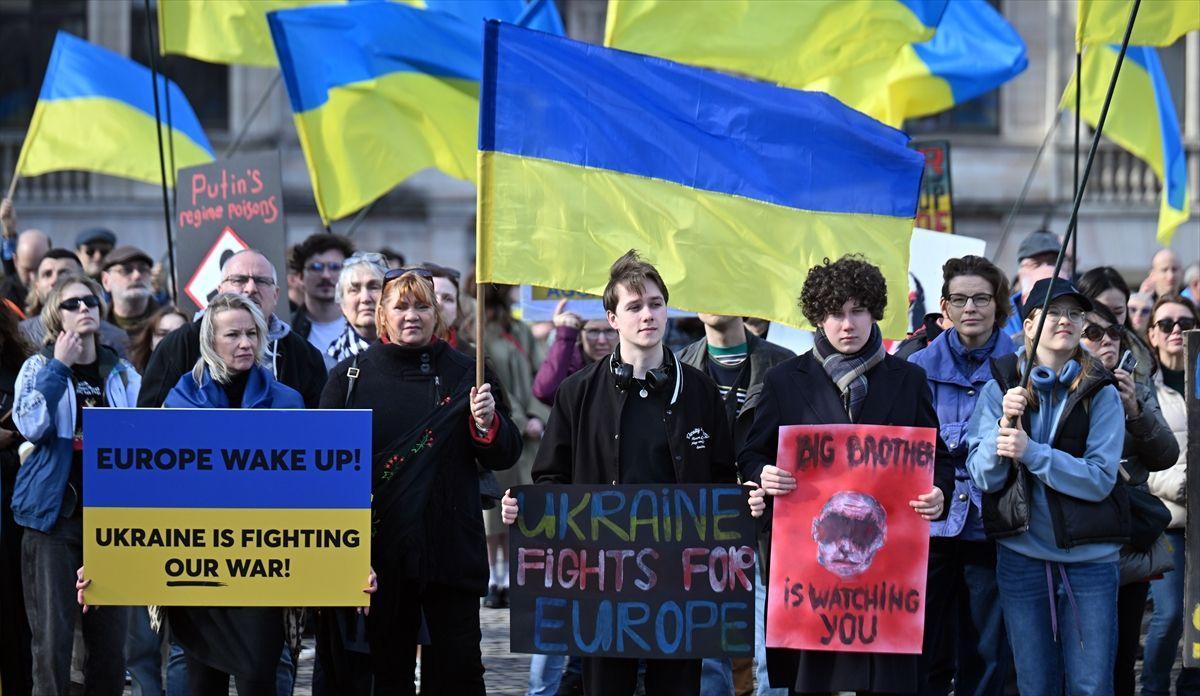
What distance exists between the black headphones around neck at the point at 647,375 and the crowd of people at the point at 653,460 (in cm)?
1

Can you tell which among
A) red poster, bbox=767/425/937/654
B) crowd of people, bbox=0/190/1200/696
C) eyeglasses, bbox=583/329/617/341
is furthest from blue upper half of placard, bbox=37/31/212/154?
red poster, bbox=767/425/937/654

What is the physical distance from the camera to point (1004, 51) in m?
13.1

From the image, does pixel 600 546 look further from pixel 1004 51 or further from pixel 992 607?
pixel 1004 51

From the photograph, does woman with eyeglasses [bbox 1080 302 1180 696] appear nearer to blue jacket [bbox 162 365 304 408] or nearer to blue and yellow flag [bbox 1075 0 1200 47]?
blue and yellow flag [bbox 1075 0 1200 47]

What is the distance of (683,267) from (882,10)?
11.1 feet

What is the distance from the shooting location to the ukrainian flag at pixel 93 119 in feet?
41.7

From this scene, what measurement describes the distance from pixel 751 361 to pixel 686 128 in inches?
43.5

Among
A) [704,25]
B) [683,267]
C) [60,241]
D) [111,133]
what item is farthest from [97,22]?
[683,267]

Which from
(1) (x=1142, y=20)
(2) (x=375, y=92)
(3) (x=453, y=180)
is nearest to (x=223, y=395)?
(1) (x=1142, y=20)

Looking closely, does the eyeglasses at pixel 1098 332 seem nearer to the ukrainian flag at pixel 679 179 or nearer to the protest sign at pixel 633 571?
the ukrainian flag at pixel 679 179

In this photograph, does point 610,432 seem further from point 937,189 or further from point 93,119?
point 93,119

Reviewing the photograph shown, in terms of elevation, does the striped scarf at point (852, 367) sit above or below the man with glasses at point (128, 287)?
below

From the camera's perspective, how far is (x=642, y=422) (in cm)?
673

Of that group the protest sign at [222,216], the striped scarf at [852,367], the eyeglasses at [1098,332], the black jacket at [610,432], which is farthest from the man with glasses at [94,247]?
the eyeglasses at [1098,332]
